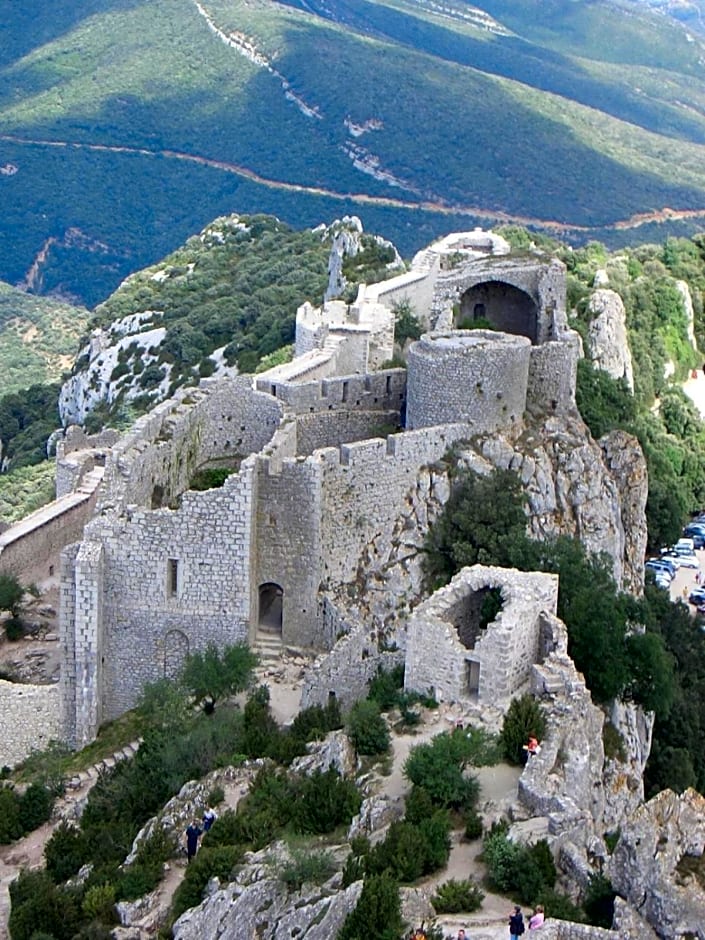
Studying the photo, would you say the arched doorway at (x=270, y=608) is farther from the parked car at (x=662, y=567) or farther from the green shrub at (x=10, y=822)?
the parked car at (x=662, y=567)

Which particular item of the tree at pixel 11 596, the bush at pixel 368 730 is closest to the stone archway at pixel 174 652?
the bush at pixel 368 730

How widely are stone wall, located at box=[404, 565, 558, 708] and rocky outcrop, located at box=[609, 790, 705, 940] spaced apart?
4099mm

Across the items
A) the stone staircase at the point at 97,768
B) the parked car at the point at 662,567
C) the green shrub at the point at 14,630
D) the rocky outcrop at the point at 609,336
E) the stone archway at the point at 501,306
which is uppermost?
the rocky outcrop at the point at 609,336

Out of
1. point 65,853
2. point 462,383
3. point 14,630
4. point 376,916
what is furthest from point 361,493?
point 376,916

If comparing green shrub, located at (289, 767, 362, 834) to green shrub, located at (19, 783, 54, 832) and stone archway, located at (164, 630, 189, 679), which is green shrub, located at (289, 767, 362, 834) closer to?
green shrub, located at (19, 783, 54, 832)

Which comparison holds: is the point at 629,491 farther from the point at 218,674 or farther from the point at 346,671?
the point at 218,674

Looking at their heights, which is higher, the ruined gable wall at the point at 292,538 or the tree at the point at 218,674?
the ruined gable wall at the point at 292,538

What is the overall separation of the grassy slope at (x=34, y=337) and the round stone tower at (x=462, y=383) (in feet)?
167

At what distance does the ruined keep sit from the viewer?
27.7 m

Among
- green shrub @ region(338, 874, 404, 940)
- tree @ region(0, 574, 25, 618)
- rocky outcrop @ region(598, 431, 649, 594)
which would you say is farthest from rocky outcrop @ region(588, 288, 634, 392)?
green shrub @ region(338, 874, 404, 940)

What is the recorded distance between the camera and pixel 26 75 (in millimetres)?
125750

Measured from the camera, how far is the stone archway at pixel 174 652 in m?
28.0

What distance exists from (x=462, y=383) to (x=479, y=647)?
8.06 meters

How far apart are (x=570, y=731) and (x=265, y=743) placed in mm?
4691
